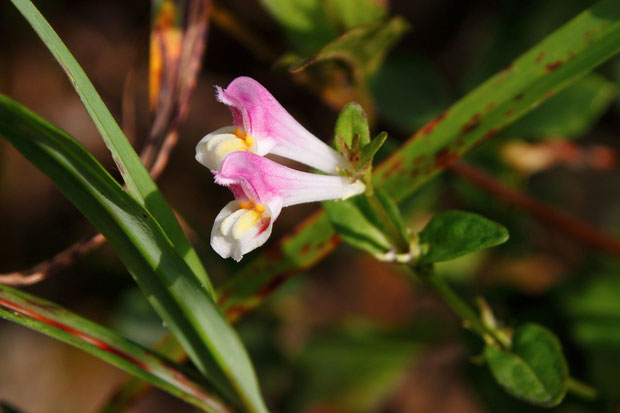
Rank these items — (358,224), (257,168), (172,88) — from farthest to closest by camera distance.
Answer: (172,88)
(358,224)
(257,168)

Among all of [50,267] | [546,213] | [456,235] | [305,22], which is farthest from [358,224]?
[546,213]

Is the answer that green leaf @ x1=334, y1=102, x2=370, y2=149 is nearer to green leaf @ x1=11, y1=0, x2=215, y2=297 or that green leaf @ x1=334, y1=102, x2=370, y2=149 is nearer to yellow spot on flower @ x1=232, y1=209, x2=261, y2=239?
yellow spot on flower @ x1=232, y1=209, x2=261, y2=239

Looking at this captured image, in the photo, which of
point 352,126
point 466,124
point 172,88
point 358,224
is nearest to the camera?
point 352,126

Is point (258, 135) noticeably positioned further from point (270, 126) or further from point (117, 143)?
point (117, 143)

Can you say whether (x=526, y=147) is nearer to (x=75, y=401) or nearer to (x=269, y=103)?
(x=269, y=103)

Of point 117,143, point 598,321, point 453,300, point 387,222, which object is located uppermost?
point 117,143

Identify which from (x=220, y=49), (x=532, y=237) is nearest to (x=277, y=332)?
(x=532, y=237)
